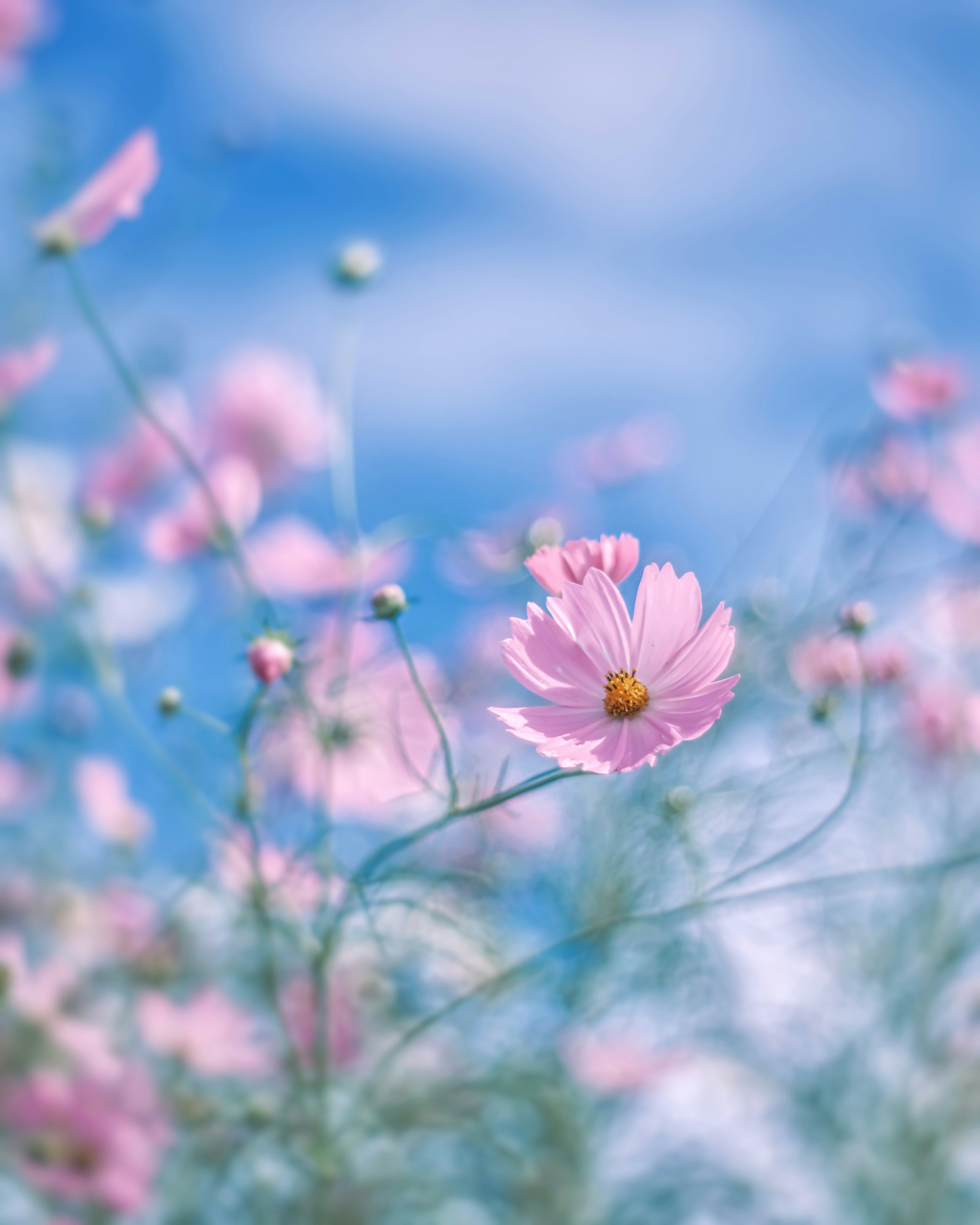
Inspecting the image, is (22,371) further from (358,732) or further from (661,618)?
(661,618)

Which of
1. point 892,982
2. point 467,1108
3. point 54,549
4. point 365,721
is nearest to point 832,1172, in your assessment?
point 892,982

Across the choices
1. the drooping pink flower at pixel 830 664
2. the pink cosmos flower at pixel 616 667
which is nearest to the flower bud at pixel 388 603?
the pink cosmos flower at pixel 616 667

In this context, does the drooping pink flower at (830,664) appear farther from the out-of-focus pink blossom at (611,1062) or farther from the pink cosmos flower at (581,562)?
the out-of-focus pink blossom at (611,1062)

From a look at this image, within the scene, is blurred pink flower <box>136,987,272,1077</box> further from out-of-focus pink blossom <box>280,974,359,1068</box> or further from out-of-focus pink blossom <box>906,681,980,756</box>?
out-of-focus pink blossom <box>906,681,980,756</box>

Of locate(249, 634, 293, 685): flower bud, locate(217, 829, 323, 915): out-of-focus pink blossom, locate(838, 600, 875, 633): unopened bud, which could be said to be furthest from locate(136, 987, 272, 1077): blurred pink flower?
locate(838, 600, 875, 633): unopened bud

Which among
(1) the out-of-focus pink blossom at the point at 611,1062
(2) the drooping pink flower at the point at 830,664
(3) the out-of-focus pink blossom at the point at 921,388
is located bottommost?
(1) the out-of-focus pink blossom at the point at 611,1062

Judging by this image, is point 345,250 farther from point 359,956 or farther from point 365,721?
point 359,956
